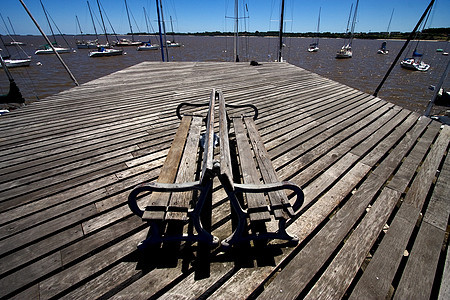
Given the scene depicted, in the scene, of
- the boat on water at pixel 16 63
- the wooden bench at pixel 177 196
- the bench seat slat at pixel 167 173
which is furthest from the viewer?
the boat on water at pixel 16 63

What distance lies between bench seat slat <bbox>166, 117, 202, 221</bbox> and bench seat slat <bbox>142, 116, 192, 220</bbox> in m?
0.05

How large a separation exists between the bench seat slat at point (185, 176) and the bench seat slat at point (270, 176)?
0.75 meters

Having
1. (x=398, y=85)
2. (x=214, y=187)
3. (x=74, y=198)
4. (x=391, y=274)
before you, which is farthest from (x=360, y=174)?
(x=398, y=85)


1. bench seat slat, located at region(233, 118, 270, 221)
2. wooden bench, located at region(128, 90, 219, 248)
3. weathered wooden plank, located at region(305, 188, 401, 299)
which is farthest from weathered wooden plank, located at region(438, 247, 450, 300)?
wooden bench, located at region(128, 90, 219, 248)

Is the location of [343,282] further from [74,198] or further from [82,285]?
[74,198]

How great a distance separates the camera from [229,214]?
7.57 ft

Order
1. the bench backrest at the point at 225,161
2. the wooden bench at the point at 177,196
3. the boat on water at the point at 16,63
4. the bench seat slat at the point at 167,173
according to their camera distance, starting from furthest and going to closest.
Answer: the boat on water at the point at 16,63
the bench seat slat at the point at 167,173
the wooden bench at the point at 177,196
the bench backrest at the point at 225,161

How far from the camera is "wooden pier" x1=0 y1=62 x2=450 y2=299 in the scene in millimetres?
1702

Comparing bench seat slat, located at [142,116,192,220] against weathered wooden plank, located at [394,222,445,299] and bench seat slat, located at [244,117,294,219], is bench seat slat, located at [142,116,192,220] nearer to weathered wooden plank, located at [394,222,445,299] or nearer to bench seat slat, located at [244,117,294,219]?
bench seat slat, located at [244,117,294,219]

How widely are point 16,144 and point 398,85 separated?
77.5 feet

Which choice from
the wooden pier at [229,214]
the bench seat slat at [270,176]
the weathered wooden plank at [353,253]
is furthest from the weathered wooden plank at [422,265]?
the bench seat slat at [270,176]

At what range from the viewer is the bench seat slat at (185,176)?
5.83 ft

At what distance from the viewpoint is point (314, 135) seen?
13.1ft

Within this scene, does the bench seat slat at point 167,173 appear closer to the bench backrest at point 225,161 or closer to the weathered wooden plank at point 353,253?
the bench backrest at point 225,161
